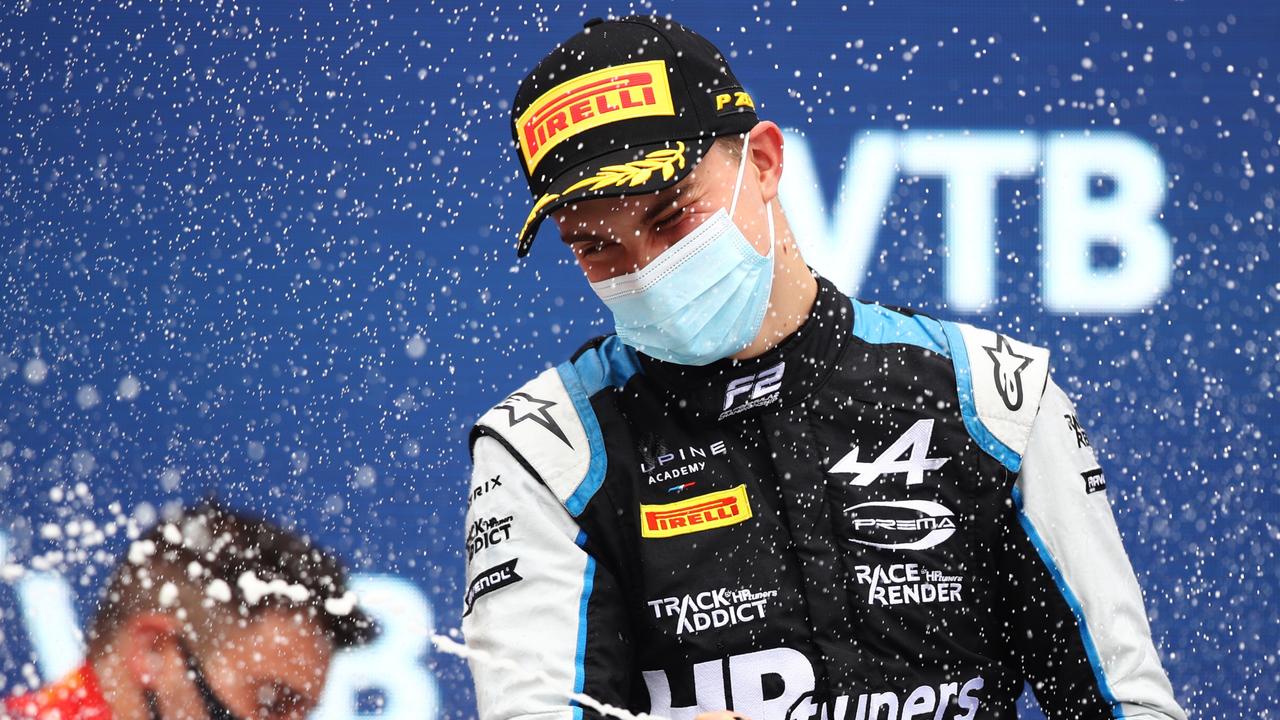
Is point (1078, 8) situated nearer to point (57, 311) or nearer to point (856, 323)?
point (856, 323)

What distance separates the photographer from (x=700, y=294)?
181cm

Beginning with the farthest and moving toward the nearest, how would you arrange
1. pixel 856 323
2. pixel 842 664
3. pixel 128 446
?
pixel 128 446 → pixel 856 323 → pixel 842 664

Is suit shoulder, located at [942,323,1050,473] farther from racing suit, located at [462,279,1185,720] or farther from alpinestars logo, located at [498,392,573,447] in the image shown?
alpinestars logo, located at [498,392,573,447]

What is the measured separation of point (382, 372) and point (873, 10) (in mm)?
1273

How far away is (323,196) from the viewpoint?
3047 millimetres

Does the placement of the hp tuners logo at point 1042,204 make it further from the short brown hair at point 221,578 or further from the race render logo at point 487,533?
the race render logo at point 487,533

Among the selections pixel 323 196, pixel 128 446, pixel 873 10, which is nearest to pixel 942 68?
pixel 873 10

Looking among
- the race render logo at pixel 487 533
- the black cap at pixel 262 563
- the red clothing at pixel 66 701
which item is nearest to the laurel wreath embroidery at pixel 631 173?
the race render logo at pixel 487 533

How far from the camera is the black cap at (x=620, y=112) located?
172 cm

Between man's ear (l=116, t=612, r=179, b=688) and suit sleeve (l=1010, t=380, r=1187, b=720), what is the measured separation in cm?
190

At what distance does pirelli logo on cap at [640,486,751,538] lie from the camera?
179 cm

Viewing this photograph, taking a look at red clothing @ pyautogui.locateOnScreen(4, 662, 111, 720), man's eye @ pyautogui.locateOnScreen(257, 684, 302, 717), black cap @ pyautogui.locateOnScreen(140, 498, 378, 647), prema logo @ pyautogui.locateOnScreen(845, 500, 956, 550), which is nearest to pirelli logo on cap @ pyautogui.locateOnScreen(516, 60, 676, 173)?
prema logo @ pyautogui.locateOnScreen(845, 500, 956, 550)

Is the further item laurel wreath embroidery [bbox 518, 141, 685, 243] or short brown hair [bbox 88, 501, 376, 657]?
short brown hair [bbox 88, 501, 376, 657]

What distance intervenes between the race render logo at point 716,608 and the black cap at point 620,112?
0.47 metres
